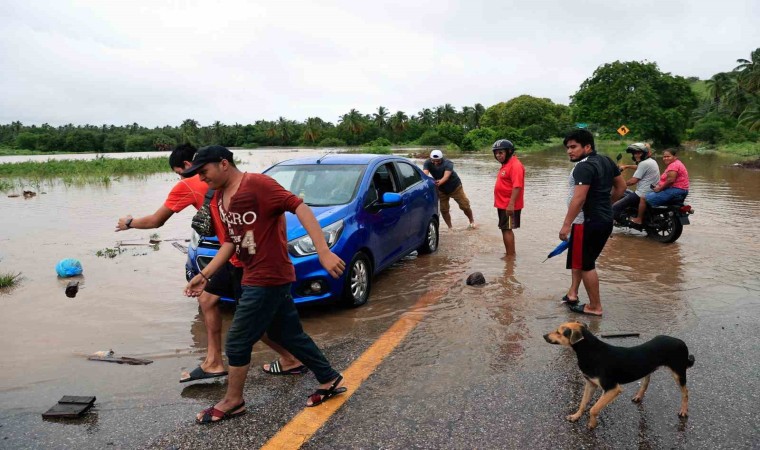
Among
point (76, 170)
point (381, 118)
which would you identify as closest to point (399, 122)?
point (381, 118)

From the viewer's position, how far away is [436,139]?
89.7 m

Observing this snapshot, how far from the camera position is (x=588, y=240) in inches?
207

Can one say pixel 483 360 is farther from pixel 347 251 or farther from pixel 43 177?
pixel 43 177

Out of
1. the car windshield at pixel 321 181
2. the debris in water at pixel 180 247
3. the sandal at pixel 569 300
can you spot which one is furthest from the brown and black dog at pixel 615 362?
the debris in water at pixel 180 247

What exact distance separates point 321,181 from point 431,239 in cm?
263

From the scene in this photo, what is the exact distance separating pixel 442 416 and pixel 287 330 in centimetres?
115

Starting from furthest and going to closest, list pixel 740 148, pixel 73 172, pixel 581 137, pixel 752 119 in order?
pixel 752 119 < pixel 740 148 < pixel 73 172 < pixel 581 137

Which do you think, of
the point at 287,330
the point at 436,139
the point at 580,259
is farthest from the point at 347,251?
the point at 436,139

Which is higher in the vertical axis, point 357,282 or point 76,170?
point 76,170

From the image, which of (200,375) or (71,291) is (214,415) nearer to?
(200,375)

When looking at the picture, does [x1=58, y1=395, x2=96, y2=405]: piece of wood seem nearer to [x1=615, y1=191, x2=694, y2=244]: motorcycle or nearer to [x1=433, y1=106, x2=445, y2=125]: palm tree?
[x1=615, y1=191, x2=694, y2=244]: motorcycle

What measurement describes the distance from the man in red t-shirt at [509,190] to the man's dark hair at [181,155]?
4583 millimetres

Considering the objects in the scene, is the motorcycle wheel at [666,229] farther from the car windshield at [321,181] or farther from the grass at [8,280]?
the grass at [8,280]

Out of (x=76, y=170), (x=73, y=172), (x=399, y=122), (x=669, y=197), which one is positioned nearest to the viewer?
(x=669, y=197)
